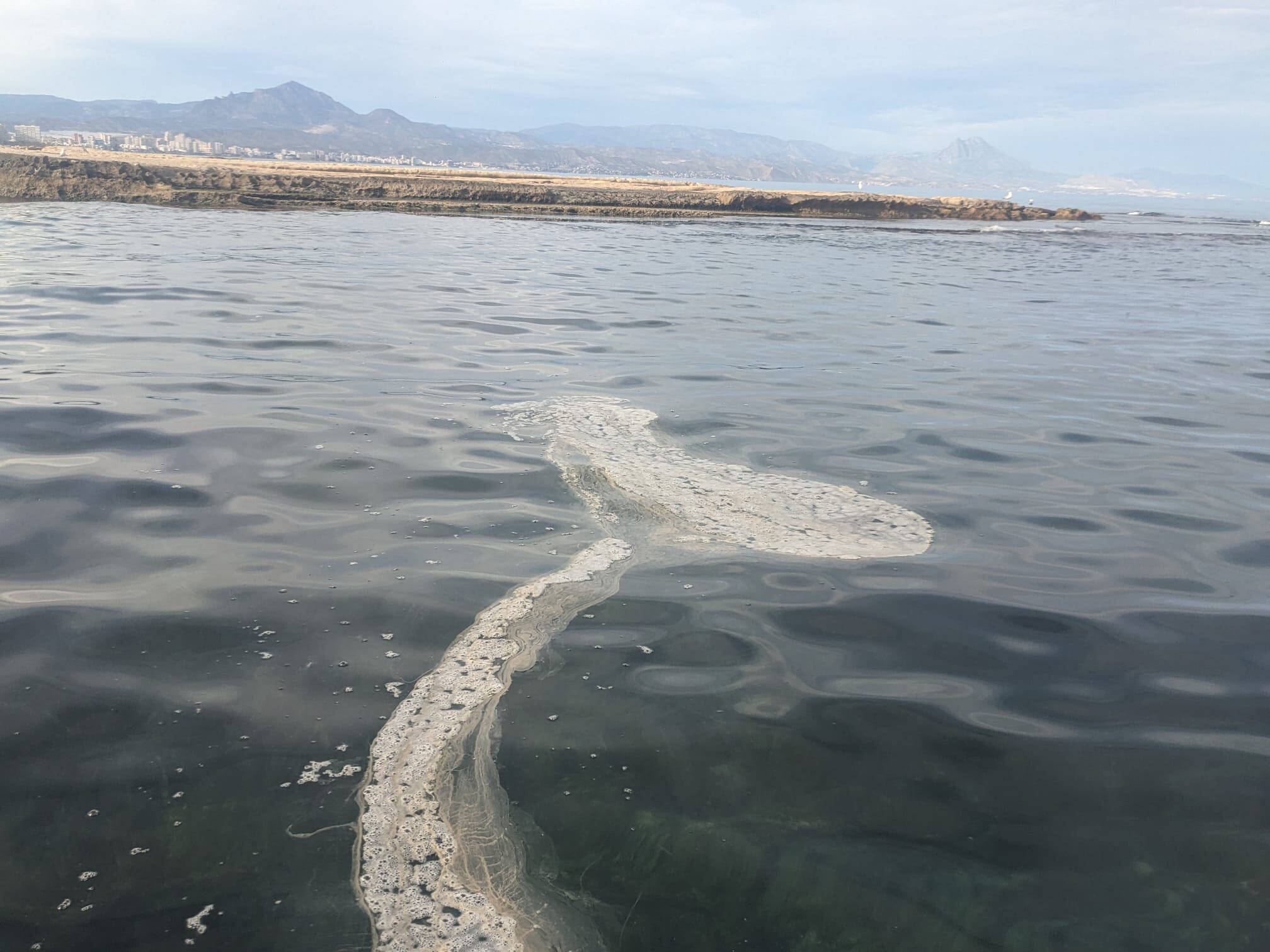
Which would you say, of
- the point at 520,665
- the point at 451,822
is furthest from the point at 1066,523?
the point at 451,822

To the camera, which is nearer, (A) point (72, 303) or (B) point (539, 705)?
(B) point (539, 705)

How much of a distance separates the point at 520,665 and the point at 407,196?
1578 inches

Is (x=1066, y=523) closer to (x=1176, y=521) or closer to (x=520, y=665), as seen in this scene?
(x=1176, y=521)

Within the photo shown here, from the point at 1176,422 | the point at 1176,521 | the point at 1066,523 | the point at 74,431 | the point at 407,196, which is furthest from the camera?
the point at 407,196

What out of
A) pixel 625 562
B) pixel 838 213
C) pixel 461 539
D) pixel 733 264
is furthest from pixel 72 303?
pixel 838 213

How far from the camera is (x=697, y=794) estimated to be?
9.07 ft

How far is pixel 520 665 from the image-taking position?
11.5 ft

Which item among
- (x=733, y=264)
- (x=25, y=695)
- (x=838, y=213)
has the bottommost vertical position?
(x=25, y=695)

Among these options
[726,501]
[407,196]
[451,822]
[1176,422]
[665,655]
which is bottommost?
[451,822]

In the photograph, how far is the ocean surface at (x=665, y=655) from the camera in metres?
2.38

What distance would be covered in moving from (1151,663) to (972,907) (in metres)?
1.96

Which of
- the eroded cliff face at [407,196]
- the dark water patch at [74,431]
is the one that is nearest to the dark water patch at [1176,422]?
the dark water patch at [74,431]

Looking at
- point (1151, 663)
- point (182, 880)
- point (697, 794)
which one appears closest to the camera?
point (182, 880)

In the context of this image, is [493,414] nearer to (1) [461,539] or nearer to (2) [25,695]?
(1) [461,539]
